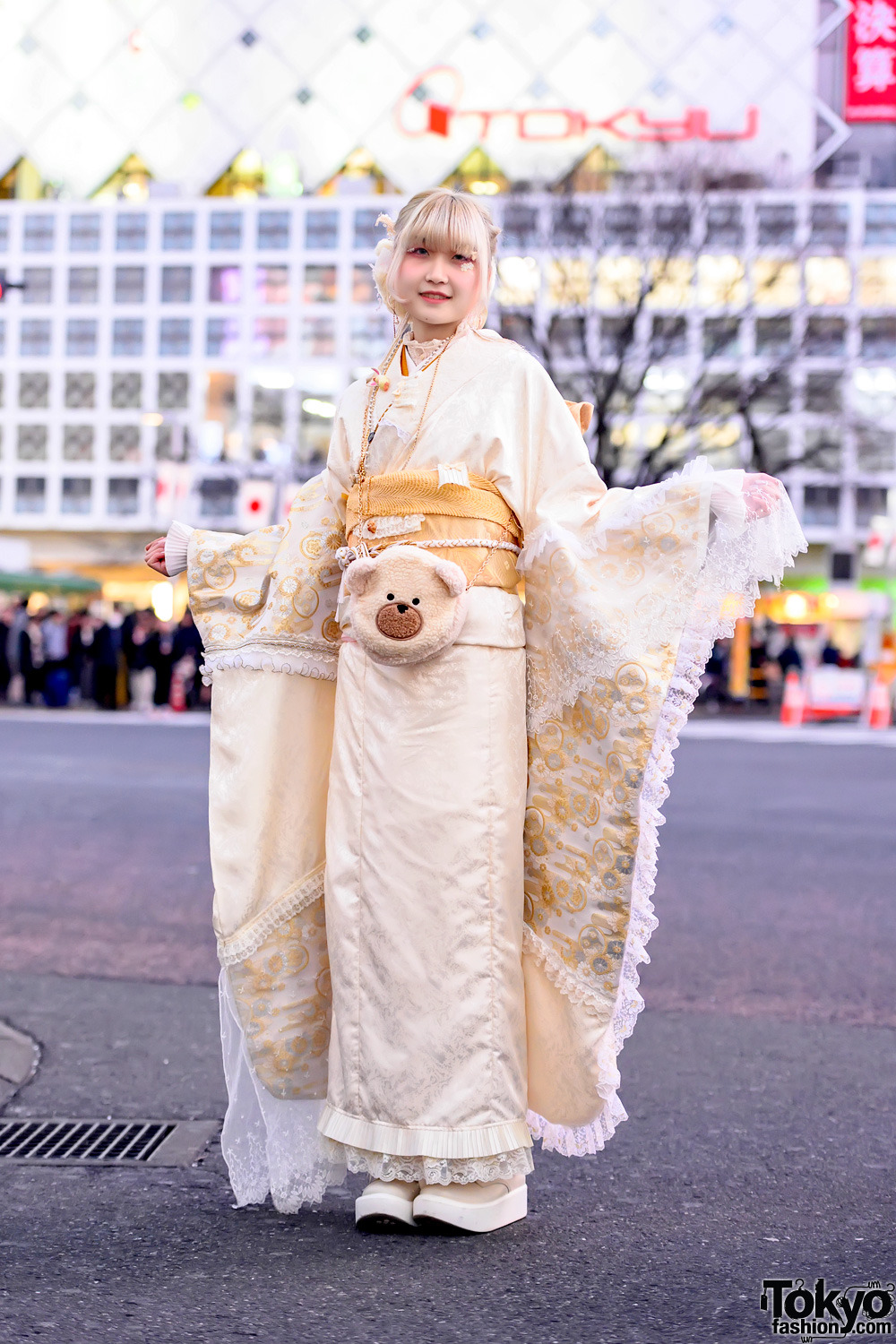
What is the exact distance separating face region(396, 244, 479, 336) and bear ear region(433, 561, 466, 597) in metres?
0.56

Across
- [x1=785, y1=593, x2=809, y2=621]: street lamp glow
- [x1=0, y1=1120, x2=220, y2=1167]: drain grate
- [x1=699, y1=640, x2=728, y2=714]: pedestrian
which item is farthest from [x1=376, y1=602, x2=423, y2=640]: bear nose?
[x1=785, y1=593, x2=809, y2=621]: street lamp glow

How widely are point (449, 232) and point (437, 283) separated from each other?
10 cm

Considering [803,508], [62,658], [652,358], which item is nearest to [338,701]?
[62,658]

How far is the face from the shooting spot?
2891mm

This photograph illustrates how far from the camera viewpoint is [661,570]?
274 centimetres

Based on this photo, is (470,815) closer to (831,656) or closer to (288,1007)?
(288,1007)

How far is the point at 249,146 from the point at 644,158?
35483 millimetres

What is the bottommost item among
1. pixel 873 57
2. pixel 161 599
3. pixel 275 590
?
pixel 275 590

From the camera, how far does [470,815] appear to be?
8.82 feet

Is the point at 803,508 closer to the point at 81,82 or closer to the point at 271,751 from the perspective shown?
the point at 81,82

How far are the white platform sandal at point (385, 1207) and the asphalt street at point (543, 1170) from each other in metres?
0.03

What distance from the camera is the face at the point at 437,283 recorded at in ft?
9.48

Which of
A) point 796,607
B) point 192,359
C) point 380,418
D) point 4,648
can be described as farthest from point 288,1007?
point 192,359

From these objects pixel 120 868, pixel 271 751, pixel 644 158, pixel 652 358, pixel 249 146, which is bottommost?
pixel 120 868
